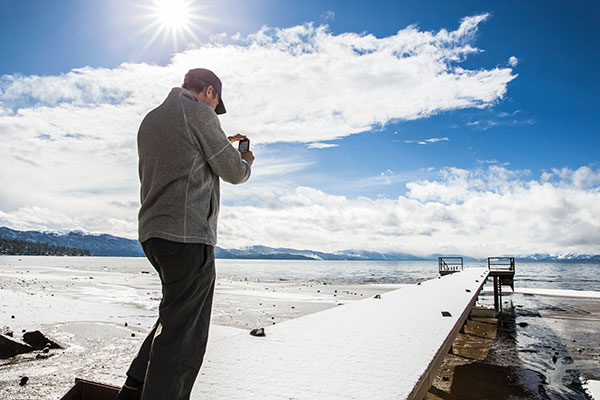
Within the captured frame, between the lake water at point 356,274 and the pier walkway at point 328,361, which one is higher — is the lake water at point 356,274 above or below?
below

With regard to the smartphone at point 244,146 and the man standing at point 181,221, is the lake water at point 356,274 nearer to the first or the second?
the smartphone at point 244,146

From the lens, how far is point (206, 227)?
70.4 inches

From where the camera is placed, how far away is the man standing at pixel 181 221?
170cm

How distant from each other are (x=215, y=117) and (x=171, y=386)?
124cm

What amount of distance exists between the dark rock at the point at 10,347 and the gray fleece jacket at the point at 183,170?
488cm

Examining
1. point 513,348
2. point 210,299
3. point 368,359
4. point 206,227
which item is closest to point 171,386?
point 210,299

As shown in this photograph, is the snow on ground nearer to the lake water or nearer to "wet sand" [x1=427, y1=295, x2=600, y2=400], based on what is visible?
"wet sand" [x1=427, y1=295, x2=600, y2=400]

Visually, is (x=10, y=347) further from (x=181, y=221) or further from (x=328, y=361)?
(x=181, y=221)

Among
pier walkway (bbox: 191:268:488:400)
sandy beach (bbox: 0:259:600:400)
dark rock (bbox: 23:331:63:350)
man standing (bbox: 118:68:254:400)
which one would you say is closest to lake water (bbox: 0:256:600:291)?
sandy beach (bbox: 0:259:600:400)

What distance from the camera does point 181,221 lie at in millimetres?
1733

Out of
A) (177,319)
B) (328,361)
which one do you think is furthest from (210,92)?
(328,361)

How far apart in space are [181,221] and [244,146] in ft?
1.94

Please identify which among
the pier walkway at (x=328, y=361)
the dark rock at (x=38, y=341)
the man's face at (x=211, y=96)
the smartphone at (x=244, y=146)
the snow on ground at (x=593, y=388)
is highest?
the man's face at (x=211, y=96)

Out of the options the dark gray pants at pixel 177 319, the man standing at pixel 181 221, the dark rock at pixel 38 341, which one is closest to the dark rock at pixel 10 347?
the dark rock at pixel 38 341
